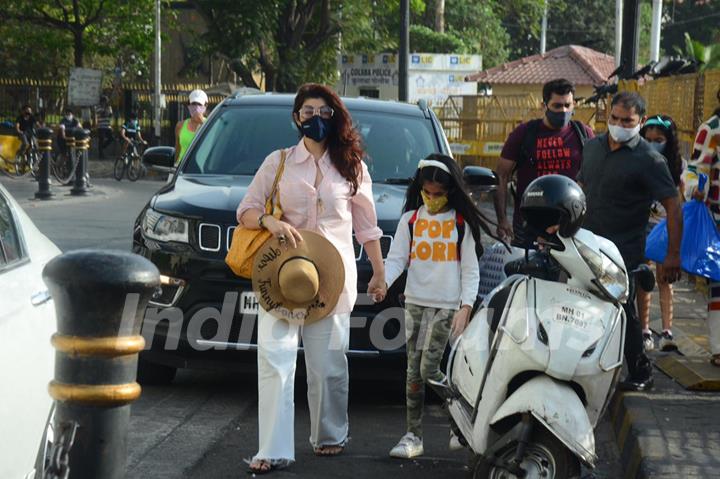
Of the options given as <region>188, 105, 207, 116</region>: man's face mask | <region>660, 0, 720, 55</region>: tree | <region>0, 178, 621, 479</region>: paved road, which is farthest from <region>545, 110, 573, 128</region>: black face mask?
<region>660, 0, 720, 55</region>: tree

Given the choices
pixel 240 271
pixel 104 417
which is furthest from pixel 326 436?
pixel 104 417

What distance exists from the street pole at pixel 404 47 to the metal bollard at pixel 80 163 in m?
7.10

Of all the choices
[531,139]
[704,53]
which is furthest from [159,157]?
[704,53]

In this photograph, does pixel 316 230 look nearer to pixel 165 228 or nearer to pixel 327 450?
pixel 327 450

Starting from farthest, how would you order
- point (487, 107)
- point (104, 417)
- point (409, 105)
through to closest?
point (487, 107)
point (409, 105)
point (104, 417)

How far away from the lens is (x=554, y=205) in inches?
223

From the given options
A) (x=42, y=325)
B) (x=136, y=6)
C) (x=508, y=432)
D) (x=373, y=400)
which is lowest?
(x=373, y=400)

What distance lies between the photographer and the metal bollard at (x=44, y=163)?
848 inches

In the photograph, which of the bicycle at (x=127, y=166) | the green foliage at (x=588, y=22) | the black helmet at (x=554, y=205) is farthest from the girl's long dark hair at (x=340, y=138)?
the green foliage at (x=588, y=22)

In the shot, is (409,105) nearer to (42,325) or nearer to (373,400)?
(373,400)

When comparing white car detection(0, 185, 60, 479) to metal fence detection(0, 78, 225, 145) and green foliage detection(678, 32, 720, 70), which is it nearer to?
green foliage detection(678, 32, 720, 70)

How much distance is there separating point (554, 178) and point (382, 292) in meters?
1.06

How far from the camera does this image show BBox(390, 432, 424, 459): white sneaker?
21.2 feet

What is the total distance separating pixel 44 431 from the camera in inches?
164
